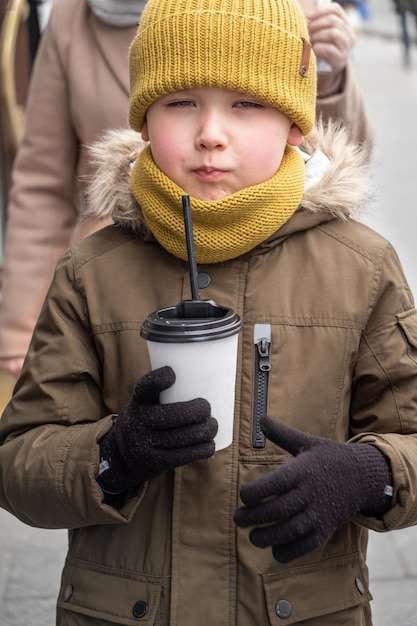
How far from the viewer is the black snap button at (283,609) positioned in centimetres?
209

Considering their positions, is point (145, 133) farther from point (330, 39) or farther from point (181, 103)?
A: point (330, 39)

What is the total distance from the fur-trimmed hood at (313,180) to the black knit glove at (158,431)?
53 cm

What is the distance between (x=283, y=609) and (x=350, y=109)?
1638 millimetres

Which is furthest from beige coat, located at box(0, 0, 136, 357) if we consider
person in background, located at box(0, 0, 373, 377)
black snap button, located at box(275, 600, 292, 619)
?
black snap button, located at box(275, 600, 292, 619)

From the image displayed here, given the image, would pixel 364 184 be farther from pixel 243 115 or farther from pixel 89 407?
pixel 89 407

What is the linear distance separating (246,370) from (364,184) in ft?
1.71

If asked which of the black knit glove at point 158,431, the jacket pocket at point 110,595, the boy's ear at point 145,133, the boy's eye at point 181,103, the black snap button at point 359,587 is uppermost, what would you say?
the boy's eye at point 181,103

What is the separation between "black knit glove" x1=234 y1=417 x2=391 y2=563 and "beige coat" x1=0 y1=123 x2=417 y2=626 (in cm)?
15

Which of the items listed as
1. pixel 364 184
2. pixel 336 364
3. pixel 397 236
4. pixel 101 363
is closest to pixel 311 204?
pixel 364 184

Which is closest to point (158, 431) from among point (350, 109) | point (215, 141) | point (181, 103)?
point (215, 141)

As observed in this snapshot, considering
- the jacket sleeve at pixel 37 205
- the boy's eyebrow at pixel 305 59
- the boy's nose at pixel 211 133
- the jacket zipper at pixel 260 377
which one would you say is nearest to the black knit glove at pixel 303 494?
the jacket zipper at pixel 260 377

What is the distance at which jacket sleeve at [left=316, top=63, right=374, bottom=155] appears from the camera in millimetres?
3146

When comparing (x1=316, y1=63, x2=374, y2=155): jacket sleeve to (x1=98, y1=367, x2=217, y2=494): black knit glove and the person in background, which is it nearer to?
the person in background

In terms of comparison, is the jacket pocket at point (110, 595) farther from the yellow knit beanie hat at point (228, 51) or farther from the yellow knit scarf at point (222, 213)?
the yellow knit beanie hat at point (228, 51)
